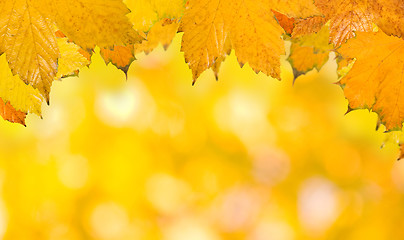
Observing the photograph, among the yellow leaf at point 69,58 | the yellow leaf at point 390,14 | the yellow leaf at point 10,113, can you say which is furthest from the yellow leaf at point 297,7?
the yellow leaf at point 10,113

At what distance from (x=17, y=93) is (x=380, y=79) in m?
0.71

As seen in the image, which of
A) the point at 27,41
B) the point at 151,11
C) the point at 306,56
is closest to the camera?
the point at 27,41

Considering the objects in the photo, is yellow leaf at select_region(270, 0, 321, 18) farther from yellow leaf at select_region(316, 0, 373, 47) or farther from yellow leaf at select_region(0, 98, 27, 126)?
yellow leaf at select_region(0, 98, 27, 126)

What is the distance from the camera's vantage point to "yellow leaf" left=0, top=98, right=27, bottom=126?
3.30 feet

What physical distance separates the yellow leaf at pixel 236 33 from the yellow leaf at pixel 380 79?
185mm

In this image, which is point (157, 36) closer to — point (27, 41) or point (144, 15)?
point (144, 15)

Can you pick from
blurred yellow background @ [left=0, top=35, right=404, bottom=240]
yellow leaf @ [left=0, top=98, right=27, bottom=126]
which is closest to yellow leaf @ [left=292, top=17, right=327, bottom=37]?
yellow leaf @ [left=0, top=98, right=27, bottom=126]

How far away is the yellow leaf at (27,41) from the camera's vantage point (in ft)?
2.82

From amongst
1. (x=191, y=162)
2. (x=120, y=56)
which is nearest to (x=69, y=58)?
(x=120, y=56)

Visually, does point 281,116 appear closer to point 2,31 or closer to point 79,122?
point 79,122

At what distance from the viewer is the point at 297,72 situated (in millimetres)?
1225

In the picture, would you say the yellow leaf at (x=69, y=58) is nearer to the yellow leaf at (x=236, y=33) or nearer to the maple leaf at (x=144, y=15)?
the maple leaf at (x=144, y=15)

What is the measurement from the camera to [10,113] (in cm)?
102

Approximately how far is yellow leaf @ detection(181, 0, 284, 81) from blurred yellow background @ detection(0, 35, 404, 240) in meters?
6.48
